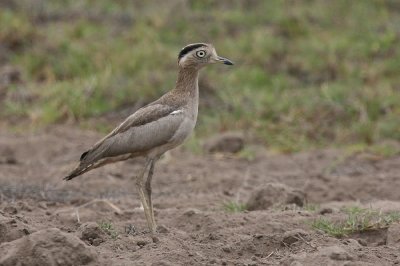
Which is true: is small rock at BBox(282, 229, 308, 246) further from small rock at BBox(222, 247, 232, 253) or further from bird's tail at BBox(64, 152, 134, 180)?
bird's tail at BBox(64, 152, 134, 180)

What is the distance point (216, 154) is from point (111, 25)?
5487 millimetres

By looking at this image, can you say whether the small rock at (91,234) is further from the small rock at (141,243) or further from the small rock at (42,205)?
the small rock at (42,205)

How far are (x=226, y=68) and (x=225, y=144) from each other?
325 centimetres

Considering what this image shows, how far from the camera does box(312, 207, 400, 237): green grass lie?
6820 mm

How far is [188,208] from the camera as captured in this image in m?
8.13

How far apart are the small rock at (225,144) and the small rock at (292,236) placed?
17.0 ft

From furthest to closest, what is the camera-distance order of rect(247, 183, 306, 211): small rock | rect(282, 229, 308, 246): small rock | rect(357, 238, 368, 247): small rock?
rect(247, 183, 306, 211): small rock, rect(357, 238, 368, 247): small rock, rect(282, 229, 308, 246): small rock

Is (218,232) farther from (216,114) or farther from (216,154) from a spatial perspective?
(216,114)

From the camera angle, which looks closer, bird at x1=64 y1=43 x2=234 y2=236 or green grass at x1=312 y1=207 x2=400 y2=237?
green grass at x1=312 y1=207 x2=400 y2=237

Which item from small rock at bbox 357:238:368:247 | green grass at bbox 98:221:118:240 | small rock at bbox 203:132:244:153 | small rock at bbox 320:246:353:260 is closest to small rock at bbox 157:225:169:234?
green grass at bbox 98:221:118:240

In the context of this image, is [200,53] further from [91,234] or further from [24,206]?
[91,234]

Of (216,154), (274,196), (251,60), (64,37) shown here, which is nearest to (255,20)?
(251,60)

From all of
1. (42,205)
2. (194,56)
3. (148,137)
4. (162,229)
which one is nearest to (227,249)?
(162,229)

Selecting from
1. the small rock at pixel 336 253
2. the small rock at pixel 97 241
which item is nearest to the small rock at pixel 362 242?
the small rock at pixel 336 253
